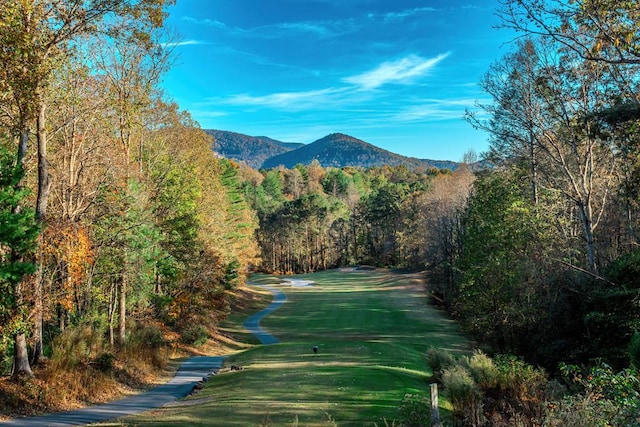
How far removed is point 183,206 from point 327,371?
1639cm

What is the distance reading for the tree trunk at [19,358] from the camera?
40.6 feet

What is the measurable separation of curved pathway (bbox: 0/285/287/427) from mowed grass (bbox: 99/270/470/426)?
1059 millimetres

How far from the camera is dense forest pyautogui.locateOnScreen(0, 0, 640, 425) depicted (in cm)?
1114

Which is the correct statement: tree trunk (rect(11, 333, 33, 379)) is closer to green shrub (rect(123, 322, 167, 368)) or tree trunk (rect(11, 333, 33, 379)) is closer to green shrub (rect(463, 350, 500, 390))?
green shrub (rect(123, 322, 167, 368))

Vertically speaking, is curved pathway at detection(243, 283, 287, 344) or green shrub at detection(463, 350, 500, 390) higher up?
green shrub at detection(463, 350, 500, 390)

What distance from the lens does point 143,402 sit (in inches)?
587

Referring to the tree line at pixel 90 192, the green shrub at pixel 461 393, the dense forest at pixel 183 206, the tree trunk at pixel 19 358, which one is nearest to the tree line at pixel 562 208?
the dense forest at pixel 183 206

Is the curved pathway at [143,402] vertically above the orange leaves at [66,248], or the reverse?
the orange leaves at [66,248]

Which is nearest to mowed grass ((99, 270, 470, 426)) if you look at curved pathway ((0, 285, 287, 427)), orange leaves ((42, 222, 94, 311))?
curved pathway ((0, 285, 287, 427))

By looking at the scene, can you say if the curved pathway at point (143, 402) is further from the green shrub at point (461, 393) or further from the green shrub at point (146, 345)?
the green shrub at point (461, 393)

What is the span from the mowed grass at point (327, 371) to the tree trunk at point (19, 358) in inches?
154

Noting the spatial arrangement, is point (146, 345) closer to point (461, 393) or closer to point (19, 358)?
point (19, 358)

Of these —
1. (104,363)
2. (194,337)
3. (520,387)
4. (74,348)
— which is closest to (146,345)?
(104,363)

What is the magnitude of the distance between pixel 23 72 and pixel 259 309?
39.0 metres
